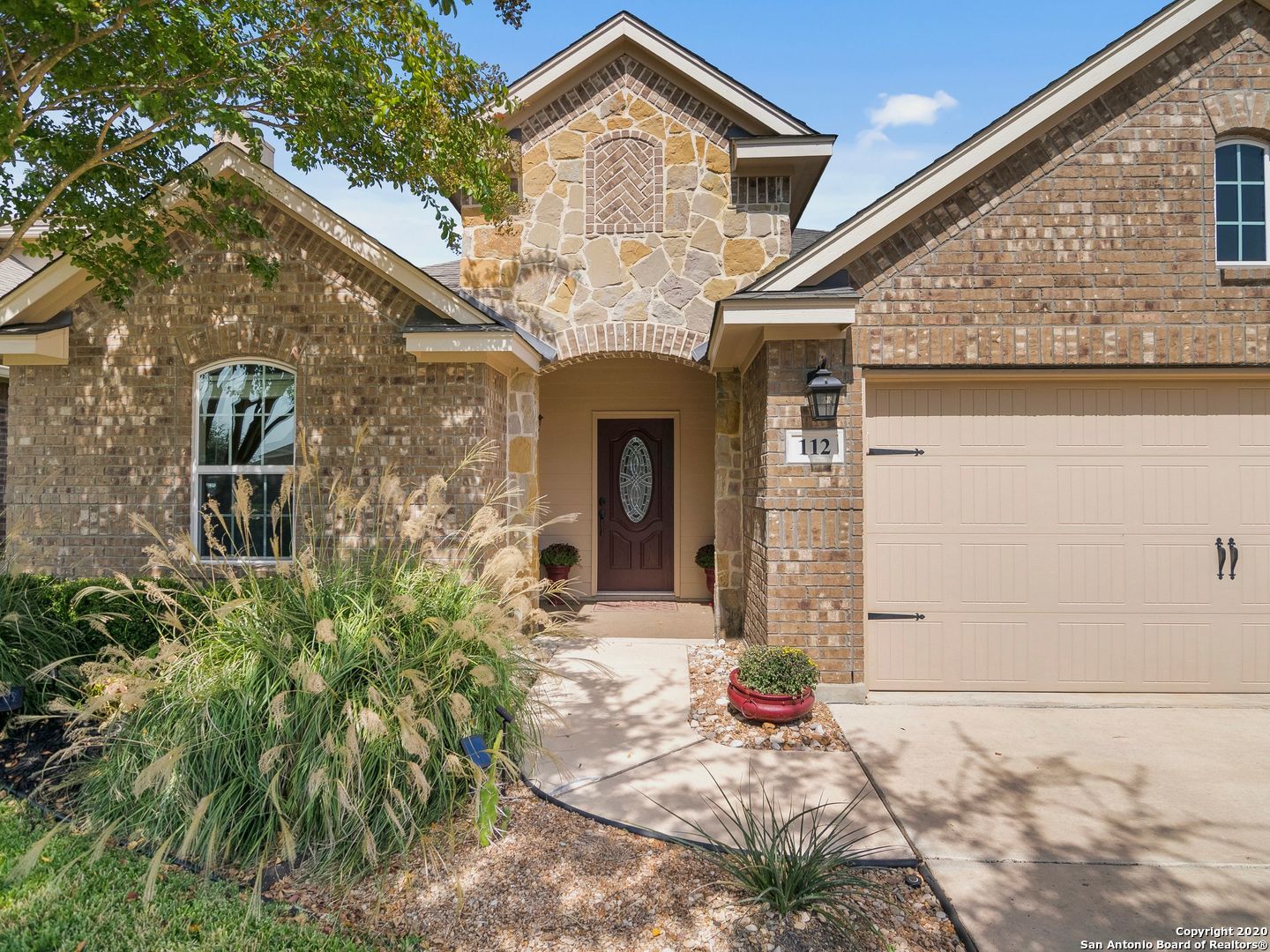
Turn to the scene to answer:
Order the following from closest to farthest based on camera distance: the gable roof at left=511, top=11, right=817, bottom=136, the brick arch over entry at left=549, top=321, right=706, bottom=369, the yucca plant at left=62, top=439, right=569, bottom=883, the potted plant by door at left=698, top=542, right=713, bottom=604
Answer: the yucca plant at left=62, top=439, right=569, bottom=883, the gable roof at left=511, top=11, right=817, bottom=136, the brick arch over entry at left=549, top=321, right=706, bottom=369, the potted plant by door at left=698, top=542, right=713, bottom=604

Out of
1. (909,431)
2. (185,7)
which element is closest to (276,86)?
(185,7)

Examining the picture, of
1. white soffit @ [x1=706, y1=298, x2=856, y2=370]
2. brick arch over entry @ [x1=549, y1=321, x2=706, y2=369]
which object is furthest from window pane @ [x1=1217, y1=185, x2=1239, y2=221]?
brick arch over entry @ [x1=549, y1=321, x2=706, y2=369]

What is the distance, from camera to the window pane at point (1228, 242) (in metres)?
5.54

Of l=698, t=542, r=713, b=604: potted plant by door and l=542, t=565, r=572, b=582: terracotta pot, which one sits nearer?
l=698, t=542, r=713, b=604: potted plant by door

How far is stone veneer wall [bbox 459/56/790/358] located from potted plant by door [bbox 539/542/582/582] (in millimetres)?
3246

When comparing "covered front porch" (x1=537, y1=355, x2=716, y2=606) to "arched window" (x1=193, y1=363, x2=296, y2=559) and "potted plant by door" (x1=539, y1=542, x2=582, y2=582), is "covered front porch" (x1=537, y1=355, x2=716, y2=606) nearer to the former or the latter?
"potted plant by door" (x1=539, y1=542, x2=582, y2=582)

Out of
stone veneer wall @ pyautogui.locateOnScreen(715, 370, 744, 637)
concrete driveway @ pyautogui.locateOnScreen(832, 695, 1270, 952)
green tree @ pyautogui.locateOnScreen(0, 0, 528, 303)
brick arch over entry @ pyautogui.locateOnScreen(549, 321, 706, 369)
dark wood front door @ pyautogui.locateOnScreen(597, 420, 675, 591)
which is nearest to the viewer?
concrete driveway @ pyautogui.locateOnScreen(832, 695, 1270, 952)

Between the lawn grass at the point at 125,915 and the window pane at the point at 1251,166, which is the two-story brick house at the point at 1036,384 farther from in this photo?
the lawn grass at the point at 125,915

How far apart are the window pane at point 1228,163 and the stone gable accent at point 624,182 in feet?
16.2

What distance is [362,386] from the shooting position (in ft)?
22.0

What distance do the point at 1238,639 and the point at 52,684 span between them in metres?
9.29

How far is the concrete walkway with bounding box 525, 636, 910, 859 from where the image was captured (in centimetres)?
362

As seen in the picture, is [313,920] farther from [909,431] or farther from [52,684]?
[909,431]

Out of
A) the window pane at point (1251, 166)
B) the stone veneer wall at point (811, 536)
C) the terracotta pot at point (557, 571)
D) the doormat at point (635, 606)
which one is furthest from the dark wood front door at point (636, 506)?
the window pane at point (1251, 166)
